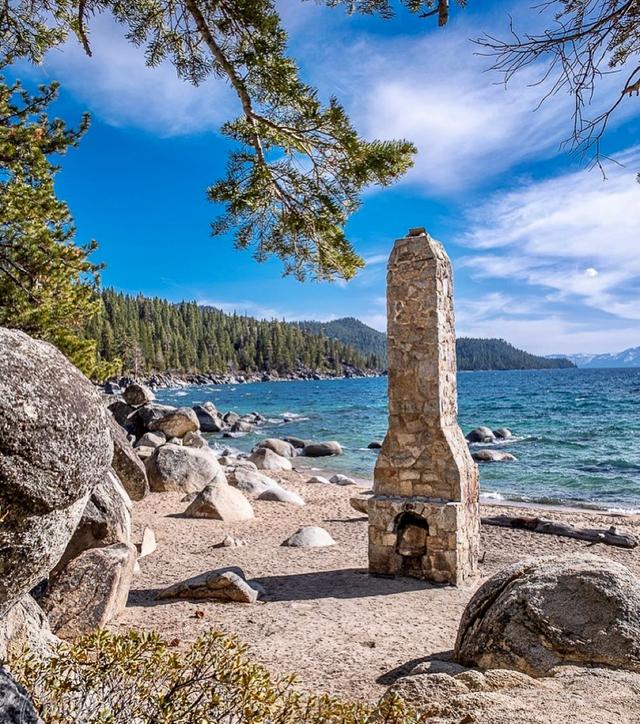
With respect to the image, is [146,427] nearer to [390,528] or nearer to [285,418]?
[390,528]

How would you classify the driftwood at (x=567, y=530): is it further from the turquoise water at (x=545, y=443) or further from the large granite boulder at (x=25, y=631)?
the large granite boulder at (x=25, y=631)

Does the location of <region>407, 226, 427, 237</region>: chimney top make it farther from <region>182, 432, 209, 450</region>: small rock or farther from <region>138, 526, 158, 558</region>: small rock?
<region>182, 432, 209, 450</region>: small rock

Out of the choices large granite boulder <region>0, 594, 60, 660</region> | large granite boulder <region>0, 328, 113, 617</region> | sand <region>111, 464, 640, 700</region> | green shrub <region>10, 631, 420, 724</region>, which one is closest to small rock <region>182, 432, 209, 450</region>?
sand <region>111, 464, 640, 700</region>

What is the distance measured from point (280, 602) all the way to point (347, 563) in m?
2.15

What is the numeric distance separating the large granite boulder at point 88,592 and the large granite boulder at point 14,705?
3.54 metres

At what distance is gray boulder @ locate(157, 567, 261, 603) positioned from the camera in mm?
6527

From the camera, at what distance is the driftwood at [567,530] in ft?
32.9

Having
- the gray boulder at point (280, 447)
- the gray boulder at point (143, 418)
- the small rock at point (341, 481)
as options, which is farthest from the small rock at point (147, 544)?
the gray boulder at point (280, 447)

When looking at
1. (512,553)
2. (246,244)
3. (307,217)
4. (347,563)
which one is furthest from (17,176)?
(512,553)

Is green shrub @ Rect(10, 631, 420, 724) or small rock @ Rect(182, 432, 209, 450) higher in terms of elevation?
green shrub @ Rect(10, 631, 420, 724)

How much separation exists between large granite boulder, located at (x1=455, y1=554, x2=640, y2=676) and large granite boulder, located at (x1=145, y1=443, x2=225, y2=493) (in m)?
9.95

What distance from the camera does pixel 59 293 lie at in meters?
8.89

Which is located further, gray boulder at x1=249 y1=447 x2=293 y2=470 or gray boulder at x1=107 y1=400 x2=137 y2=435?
gray boulder at x1=107 y1=400 x2=137 y2=435

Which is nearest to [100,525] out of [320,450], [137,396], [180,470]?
[180,470]
